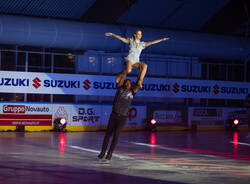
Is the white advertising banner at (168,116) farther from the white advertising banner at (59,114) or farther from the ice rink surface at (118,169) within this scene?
the ice rink surface at (118,169)

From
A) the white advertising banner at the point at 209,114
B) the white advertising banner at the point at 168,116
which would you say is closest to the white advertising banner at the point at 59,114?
the white advertising banner at the point at 168,116

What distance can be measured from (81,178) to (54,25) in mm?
15103

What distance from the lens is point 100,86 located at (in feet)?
76.8

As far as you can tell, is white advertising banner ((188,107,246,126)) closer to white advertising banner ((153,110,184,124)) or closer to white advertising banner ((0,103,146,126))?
white advertising banner ((153,110,184,124))

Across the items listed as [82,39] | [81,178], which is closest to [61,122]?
[82,39]

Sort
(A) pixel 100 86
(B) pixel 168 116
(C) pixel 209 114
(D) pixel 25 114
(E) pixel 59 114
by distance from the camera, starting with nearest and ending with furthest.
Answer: (D) pixel 25 114 → (E) pixel 59 114 → (A) pixel 100 86 → (B) pixel 168 116 → (C) pixel 209 114

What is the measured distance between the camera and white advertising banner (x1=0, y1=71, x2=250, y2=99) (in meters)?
21.7

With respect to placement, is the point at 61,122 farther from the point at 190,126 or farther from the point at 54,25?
the point at 190,126

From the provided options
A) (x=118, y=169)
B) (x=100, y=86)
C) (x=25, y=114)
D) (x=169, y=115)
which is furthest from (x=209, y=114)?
(x=118, y=169)

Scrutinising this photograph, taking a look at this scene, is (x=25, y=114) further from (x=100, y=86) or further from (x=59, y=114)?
(x=100, y=86)

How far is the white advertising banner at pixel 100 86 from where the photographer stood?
71.3 ft

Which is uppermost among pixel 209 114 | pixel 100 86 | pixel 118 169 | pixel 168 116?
pixel 100 86

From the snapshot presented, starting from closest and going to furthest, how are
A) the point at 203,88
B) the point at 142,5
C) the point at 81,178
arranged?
1. the point at 81,178
2. the point at 142,5
3. the point at 203,88

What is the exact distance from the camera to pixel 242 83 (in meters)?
26.7
